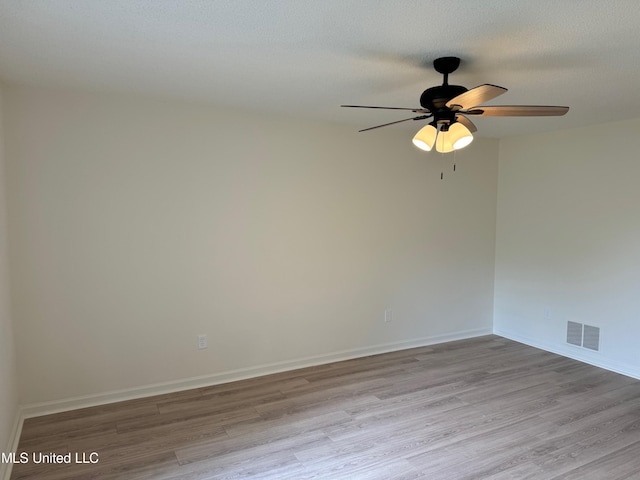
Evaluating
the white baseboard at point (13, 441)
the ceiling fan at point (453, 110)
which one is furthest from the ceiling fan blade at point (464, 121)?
the white baseboard at point (13, 441)

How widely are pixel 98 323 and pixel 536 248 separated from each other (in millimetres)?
4386

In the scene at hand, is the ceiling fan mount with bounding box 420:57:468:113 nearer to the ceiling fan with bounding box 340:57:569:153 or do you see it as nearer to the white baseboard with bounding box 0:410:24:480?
the ceiling fan with bounding box 340:57:569:153

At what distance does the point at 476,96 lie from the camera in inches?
79.5

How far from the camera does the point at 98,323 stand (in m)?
3.18

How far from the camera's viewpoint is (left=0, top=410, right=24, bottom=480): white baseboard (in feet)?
7.52

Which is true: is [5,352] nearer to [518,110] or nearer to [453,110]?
[453,110]

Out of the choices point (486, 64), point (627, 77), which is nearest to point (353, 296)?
point (486, 64)

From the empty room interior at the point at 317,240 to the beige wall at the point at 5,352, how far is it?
0.04m

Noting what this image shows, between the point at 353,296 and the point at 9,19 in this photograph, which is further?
the point at 353,296

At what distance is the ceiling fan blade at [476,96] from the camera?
1.90 meters

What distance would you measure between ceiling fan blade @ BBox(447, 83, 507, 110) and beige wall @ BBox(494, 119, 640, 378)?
8.60ft

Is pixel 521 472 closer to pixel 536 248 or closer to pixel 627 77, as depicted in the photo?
pixel 627 77

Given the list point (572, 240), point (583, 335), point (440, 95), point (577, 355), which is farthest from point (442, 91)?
point (577, 355)

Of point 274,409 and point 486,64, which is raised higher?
point 486,64
